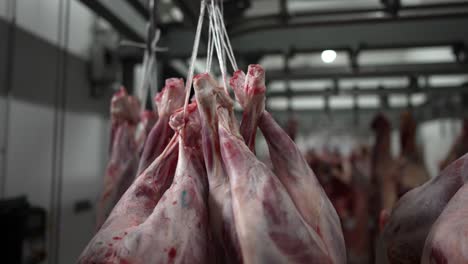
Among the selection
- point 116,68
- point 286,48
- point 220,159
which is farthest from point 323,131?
point 220,159

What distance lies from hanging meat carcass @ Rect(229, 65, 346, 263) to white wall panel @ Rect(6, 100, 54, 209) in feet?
3.77

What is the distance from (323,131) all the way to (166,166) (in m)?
3.15

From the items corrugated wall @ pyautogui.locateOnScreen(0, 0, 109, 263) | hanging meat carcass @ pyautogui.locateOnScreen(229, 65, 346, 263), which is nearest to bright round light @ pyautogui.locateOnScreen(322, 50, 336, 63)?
hanging meat carcass @ pyautogui.locateOnScreen(229, 65, 346, 263)

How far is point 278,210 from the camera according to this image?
592mm

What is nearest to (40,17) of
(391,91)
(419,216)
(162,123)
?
(162,123)

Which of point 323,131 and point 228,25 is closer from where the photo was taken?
point 228,25

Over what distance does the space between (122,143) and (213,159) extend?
0.53 metres

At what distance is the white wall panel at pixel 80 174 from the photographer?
184 cm

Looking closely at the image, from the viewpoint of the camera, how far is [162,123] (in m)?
→ 0.89

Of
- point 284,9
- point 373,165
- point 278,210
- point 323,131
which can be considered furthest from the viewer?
point 323,131

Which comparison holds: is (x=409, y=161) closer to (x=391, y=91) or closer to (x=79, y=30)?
(x=391, y=91)

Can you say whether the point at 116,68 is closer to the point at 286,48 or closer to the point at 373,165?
the point at 286,48

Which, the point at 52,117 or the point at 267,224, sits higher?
the point at 52,117

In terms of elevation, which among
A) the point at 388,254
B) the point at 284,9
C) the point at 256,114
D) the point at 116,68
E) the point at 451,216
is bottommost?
the point at 388,254
